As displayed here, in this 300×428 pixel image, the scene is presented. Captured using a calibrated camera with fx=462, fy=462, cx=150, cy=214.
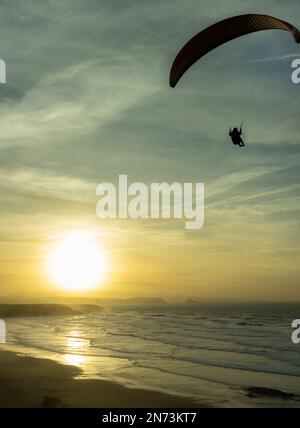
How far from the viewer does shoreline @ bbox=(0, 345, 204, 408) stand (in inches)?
669

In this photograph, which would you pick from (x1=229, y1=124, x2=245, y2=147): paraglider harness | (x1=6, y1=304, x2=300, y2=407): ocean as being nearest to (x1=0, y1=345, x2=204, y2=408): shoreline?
(x1=6, y1=304, x2=300, y2=407): ocean

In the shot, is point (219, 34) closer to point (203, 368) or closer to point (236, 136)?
point (236, 136)

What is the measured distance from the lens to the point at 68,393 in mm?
19000

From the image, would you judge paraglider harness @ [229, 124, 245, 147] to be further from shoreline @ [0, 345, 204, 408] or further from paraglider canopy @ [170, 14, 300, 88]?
shoreline @ [0, 345, 204, 408]

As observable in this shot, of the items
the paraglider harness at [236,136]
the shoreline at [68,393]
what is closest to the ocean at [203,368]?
the shoreline at [68,393]

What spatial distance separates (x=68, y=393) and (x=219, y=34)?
1579cm

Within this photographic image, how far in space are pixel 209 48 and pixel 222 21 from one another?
1486 mm

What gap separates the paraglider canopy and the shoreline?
13209mm

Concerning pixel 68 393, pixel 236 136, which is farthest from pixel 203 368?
pixel 236 136

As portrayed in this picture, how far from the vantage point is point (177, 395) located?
19641 millimetres
